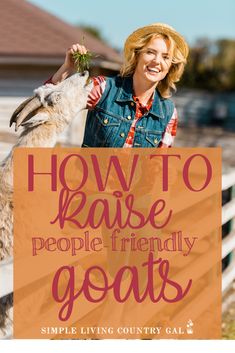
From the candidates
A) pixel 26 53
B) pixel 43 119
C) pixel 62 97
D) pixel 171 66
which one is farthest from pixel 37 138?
pixel 26 53

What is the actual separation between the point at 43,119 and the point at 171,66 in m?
0.62

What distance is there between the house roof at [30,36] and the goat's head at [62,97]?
695 centimetres

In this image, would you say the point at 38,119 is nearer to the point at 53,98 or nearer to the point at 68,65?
the point at 53,98

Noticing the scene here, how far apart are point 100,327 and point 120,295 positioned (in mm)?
178

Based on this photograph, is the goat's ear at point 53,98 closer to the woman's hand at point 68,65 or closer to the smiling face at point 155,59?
the woman's hand at point 68,65

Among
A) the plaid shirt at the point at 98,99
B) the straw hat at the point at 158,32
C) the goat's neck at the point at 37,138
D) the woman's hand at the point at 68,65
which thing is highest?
the straw hat at the point at 158,32

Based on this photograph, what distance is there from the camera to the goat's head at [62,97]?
7.37 ft

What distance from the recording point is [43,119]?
2238mm

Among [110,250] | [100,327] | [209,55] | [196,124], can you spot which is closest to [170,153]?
[110,250]

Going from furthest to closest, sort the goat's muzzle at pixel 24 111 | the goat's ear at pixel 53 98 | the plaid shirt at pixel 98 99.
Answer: the plaid shirt at pixel 98 99 < the goat's ear at pixel 53 98 < the goat's muzzle at pixel 24 111

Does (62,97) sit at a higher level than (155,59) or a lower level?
lower

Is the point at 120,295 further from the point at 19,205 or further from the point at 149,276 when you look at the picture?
the point at 19,205

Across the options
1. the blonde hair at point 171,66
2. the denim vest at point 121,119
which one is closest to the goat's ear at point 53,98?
the denim vest at point 121,119

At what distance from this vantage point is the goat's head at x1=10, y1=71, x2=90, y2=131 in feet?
7.37
